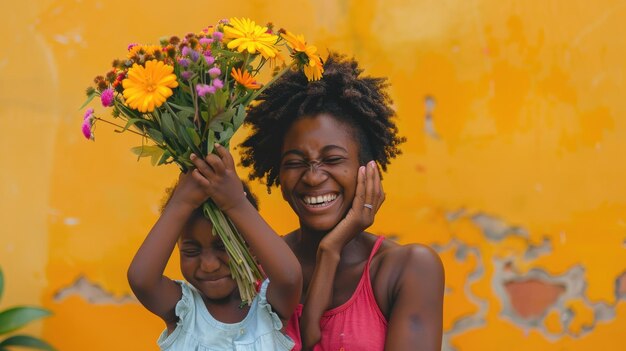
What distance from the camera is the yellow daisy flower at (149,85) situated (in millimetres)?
2689

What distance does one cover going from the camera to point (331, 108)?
3320mm

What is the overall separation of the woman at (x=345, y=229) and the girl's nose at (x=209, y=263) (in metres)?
0.36

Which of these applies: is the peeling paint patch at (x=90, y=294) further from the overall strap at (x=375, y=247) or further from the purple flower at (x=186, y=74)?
the purple flower at (x=186, y=74)

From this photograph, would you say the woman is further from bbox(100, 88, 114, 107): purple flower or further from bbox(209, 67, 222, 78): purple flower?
bbox(100, 88, 114, 107): purple flower

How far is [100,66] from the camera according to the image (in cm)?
431

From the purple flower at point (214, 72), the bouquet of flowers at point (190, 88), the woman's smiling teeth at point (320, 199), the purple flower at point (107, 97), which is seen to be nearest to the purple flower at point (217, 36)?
the bouquet of flowers at point (190, 88)

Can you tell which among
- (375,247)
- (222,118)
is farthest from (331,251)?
(222,118)

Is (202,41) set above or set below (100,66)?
below

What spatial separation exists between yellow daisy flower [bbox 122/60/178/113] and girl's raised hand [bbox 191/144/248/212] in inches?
8.6

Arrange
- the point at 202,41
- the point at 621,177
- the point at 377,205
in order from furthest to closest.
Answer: the point at 621,177 < the point at 377,205 < the point at 202,41

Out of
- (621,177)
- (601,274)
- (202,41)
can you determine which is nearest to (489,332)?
(601,274)

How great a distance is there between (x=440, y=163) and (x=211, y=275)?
5.24ft

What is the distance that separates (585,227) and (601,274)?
0.69 feet

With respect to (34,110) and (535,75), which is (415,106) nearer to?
(535,75)
